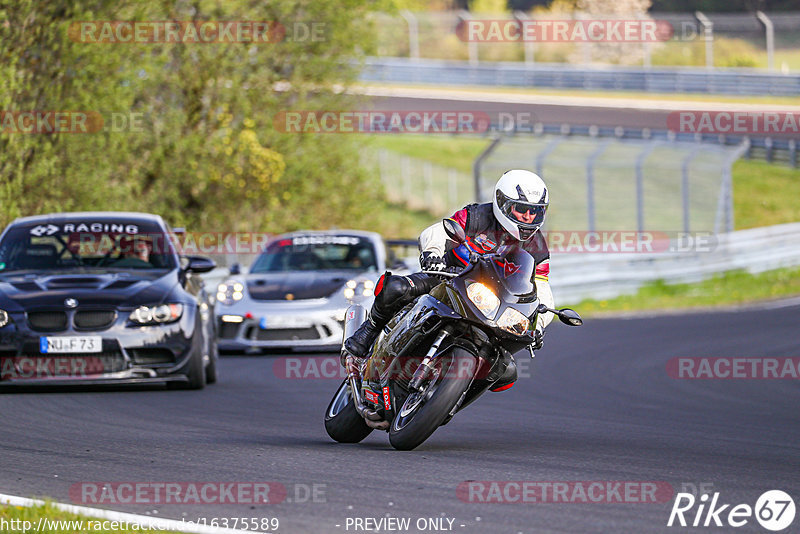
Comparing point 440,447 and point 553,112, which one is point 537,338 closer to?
point 440,447

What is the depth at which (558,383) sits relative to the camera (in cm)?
1282

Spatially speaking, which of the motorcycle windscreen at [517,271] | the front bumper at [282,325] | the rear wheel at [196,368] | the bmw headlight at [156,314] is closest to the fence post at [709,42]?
the front bumper at [282,325]

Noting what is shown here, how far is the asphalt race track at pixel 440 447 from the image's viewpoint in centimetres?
598

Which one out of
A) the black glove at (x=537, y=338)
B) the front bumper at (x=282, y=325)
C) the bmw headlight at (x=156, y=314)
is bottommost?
the front bumper at (x=282, y=325)

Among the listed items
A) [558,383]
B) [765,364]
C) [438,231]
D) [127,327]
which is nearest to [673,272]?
[765,364]

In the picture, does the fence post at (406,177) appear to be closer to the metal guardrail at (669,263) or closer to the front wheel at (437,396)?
the metal guardrail at (669,263)

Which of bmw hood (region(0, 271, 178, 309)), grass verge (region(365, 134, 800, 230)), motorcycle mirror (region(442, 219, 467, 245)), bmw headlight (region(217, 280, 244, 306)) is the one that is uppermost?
motorcycle mirror (region(442, 219, 467, 245))

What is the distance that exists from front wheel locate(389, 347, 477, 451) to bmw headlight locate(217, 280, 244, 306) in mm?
8850

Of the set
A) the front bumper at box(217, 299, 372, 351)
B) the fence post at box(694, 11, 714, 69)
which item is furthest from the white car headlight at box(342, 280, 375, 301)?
the fence post at box(694, 11, 714, 69)

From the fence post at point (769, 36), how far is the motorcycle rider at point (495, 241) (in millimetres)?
36100

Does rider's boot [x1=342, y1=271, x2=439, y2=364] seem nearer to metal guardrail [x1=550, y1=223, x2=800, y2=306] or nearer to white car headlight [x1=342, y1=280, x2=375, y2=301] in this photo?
white car headlight [x1=342, y1=280, x2=375, y2=301]

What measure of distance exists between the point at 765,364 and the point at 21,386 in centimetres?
717

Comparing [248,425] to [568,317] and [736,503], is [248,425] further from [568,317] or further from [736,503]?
[736,503]

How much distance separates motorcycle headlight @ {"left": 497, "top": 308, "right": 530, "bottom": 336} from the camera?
7.17 m
